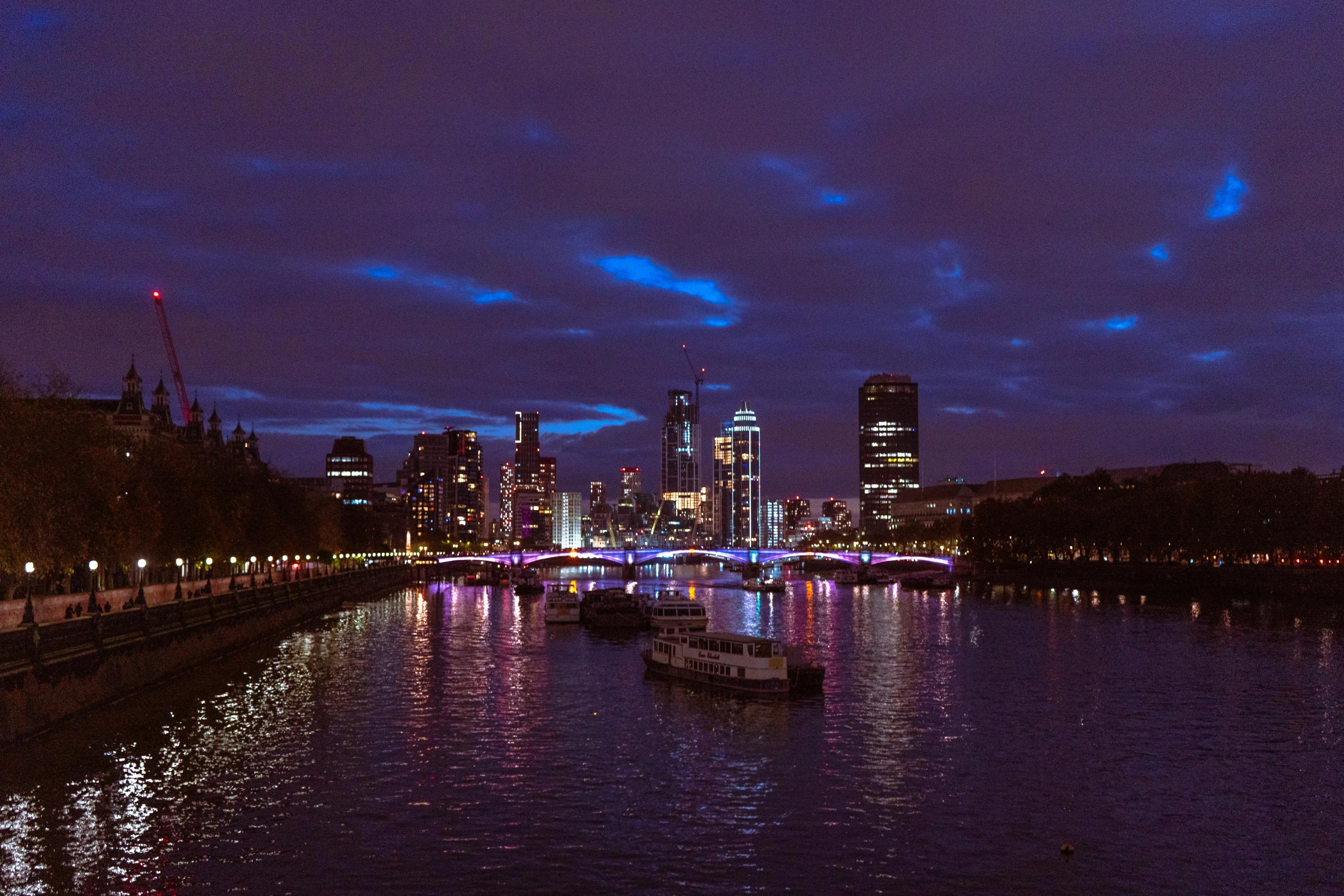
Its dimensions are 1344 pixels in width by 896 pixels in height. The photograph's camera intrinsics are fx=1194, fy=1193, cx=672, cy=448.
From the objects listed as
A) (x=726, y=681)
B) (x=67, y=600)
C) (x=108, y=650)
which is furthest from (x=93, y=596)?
(x=726, y=681)

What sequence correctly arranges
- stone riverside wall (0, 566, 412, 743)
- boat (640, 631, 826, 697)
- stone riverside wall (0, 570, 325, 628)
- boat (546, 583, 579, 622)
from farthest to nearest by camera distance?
boat (546, 583, 579, 622) → boat (640, 631, 826, 697) → stone riverside wall (0, 570, 325, 628) → stone riverside wall (0, 566, 412, 743)

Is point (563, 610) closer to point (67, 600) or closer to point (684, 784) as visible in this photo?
point (67, 600)

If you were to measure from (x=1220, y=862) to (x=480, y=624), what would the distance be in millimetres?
96199

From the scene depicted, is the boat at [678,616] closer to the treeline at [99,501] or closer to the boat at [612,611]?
the boat at [612,611]

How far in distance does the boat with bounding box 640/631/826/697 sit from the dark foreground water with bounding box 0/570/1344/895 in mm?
1790

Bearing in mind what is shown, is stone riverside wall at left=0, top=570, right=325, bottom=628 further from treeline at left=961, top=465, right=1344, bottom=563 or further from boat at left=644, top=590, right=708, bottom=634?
treeline at left=961, top=465, right=1344, bottom=563

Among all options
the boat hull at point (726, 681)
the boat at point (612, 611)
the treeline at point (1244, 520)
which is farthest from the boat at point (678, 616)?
the treeline at point (1244, 520)

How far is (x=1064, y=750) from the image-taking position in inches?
2098

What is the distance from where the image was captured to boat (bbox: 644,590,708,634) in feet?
349

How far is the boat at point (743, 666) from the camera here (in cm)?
6800

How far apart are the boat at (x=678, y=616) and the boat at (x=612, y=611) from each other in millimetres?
6183

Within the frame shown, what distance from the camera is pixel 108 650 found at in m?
61.5

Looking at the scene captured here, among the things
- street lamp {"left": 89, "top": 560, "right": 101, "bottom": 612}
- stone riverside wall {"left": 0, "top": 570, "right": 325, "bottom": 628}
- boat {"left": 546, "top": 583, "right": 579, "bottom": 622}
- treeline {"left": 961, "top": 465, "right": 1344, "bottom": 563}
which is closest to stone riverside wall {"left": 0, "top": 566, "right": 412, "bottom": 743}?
street lamp {"left": 89, "top": 560, "right": 101, "bottom": 612}

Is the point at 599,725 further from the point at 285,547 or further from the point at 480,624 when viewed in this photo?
the point at 285,547
